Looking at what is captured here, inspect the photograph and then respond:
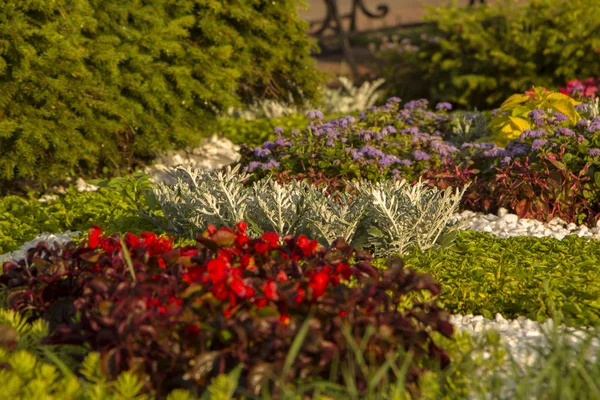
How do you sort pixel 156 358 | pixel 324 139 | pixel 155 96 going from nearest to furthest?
1. pixel 156 358
2. pixel 324 139
3. pixel 155 96

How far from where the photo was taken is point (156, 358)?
8.55ft

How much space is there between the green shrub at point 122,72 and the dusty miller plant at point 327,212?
1806 mm

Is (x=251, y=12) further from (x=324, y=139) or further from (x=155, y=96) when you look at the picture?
(x=324, y=139)

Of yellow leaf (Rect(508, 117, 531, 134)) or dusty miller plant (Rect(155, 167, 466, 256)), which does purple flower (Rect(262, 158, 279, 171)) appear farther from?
yellow leaf (Rect(508, 117, 531, 134))

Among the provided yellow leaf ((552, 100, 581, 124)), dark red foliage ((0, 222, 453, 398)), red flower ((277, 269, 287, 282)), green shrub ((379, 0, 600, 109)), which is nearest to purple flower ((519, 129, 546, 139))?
yellow leaf ((552, 100, 581, 124))

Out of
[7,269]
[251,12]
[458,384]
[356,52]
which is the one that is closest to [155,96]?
[251,12]

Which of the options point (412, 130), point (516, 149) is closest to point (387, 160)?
point (412, 130)

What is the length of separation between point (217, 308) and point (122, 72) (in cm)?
443

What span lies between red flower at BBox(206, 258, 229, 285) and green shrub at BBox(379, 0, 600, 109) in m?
7.87

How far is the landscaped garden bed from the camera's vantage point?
2.53 metres

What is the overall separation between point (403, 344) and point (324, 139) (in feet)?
11.7

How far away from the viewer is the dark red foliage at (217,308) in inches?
98.7

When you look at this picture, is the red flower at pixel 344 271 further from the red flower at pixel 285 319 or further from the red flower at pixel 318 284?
the red flower at pixel 285 319

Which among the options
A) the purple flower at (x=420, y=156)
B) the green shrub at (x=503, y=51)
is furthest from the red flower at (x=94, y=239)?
the green shrub at (x=503, y=51)
